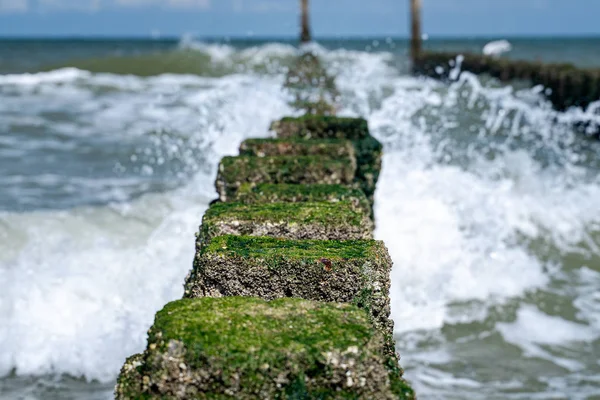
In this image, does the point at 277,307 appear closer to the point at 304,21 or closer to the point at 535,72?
the point at 535,72

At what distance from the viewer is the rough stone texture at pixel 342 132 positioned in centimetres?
406

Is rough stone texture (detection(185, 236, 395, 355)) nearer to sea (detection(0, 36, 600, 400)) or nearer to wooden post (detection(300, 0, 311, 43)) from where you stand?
sea (detection(0, 36, 600, 400))

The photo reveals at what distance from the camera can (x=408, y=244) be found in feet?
19.8

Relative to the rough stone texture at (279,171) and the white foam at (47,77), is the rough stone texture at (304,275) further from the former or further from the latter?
the white foam at (47,77)

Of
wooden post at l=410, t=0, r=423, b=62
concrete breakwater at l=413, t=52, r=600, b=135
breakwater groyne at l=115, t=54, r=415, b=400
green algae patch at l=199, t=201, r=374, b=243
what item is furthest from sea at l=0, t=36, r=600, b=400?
wooden post at l=410, t=0, r=423, b=62

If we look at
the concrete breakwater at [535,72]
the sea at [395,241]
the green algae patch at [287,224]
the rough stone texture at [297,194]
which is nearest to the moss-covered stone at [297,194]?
the rough stone texture at [297,194]

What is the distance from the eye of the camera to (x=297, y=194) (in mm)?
2863

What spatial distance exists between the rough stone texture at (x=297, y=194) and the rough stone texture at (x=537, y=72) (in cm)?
1078

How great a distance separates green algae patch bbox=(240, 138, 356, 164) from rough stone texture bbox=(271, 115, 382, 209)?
469 mm

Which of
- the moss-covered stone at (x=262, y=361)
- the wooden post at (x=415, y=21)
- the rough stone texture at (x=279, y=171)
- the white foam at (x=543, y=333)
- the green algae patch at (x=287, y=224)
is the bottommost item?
the white foam at (x=543, y=333)

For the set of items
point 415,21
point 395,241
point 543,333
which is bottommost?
point 543,333

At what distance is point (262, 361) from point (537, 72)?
15566mm

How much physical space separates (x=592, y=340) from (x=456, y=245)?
64.9 inches

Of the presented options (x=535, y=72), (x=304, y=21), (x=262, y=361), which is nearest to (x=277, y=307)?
(x=262, y=361)
